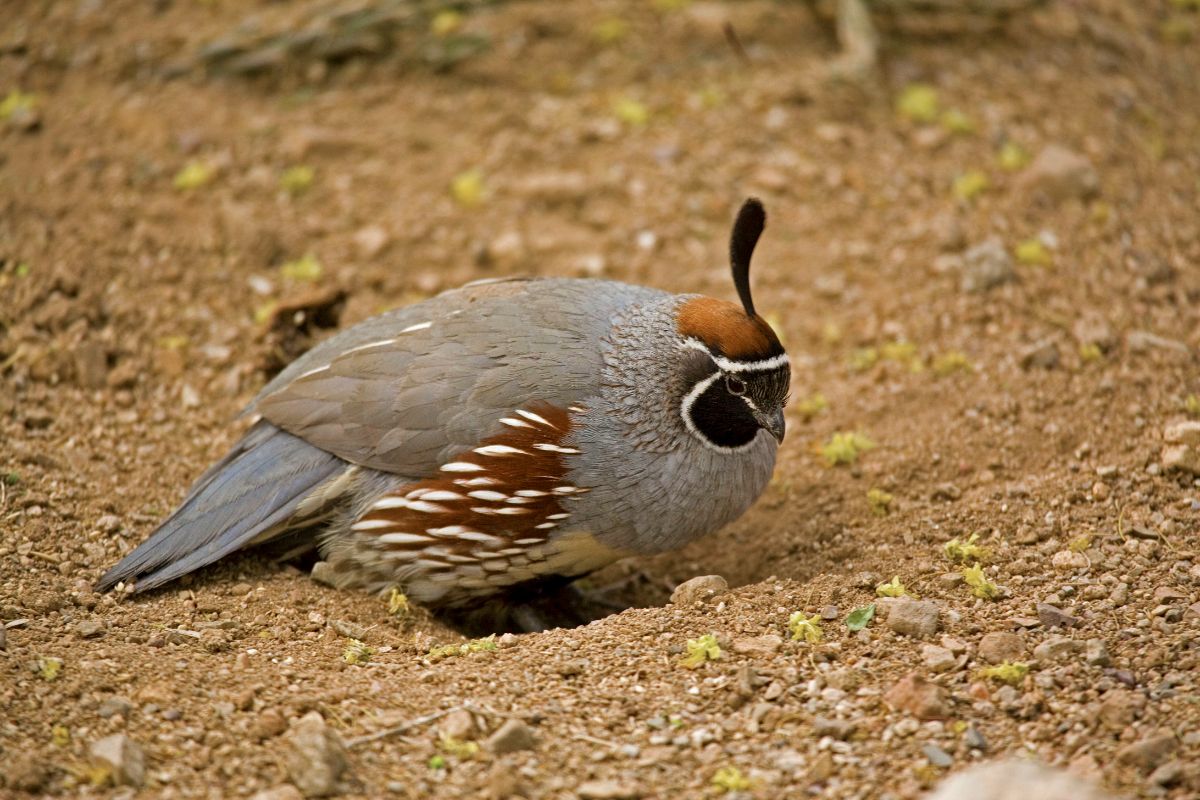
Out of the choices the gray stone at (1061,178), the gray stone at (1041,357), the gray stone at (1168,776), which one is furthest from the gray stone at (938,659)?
the gray stone at (1061,178)

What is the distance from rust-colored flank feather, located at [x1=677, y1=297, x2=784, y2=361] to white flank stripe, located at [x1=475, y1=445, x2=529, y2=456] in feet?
2.78

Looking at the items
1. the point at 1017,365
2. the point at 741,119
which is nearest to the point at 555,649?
the point at 1017,365

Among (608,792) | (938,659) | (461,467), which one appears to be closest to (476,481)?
(461,467)

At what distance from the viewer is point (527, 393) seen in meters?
4.71

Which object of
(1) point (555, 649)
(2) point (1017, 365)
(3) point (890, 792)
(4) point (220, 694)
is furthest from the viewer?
(2) point (1017, 365)

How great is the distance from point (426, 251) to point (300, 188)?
0.89m

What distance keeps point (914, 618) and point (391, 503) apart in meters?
2.06

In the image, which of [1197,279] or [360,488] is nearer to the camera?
[360,488]

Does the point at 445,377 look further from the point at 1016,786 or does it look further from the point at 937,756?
the point at 1016,786

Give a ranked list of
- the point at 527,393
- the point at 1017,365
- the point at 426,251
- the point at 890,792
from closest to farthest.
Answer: the point at 890,792 → the point at 527,393 → the point at 1017,365 → the point at 426,251

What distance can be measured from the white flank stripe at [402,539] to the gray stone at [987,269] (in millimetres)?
3261

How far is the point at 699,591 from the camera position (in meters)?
4.62

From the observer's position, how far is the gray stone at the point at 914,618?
4.15 meters

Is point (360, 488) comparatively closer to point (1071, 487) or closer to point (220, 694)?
point (220, 694)
